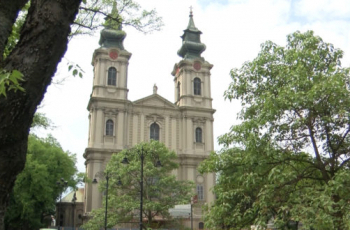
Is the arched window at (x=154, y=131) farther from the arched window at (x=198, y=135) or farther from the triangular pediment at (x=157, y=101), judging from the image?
the arched window at (x=198, y=135)

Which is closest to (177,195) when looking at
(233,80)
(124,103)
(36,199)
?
(36,199)

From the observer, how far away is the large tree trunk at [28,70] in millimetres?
2984

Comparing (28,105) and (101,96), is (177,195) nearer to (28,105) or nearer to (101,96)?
(101,96)

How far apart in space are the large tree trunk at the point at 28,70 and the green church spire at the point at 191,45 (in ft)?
145

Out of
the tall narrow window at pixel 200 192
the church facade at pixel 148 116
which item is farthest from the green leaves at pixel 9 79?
the tall narrow window at pixel 200 192

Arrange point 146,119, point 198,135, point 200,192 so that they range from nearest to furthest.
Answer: point 200,192, point 146,119, point 198,135

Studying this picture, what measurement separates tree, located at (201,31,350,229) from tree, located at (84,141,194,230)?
17.6m

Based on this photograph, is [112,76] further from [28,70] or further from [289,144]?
[28,70]

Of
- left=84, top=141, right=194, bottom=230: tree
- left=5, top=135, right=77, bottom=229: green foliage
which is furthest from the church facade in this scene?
left=84, top=141, right=194, bottom=230: tree

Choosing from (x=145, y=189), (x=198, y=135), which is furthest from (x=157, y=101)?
(x=145, y=189)

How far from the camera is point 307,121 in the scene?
30.9 feet

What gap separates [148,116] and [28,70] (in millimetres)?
40237

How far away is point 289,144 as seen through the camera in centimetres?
1026

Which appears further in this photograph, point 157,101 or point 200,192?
point 157,101
